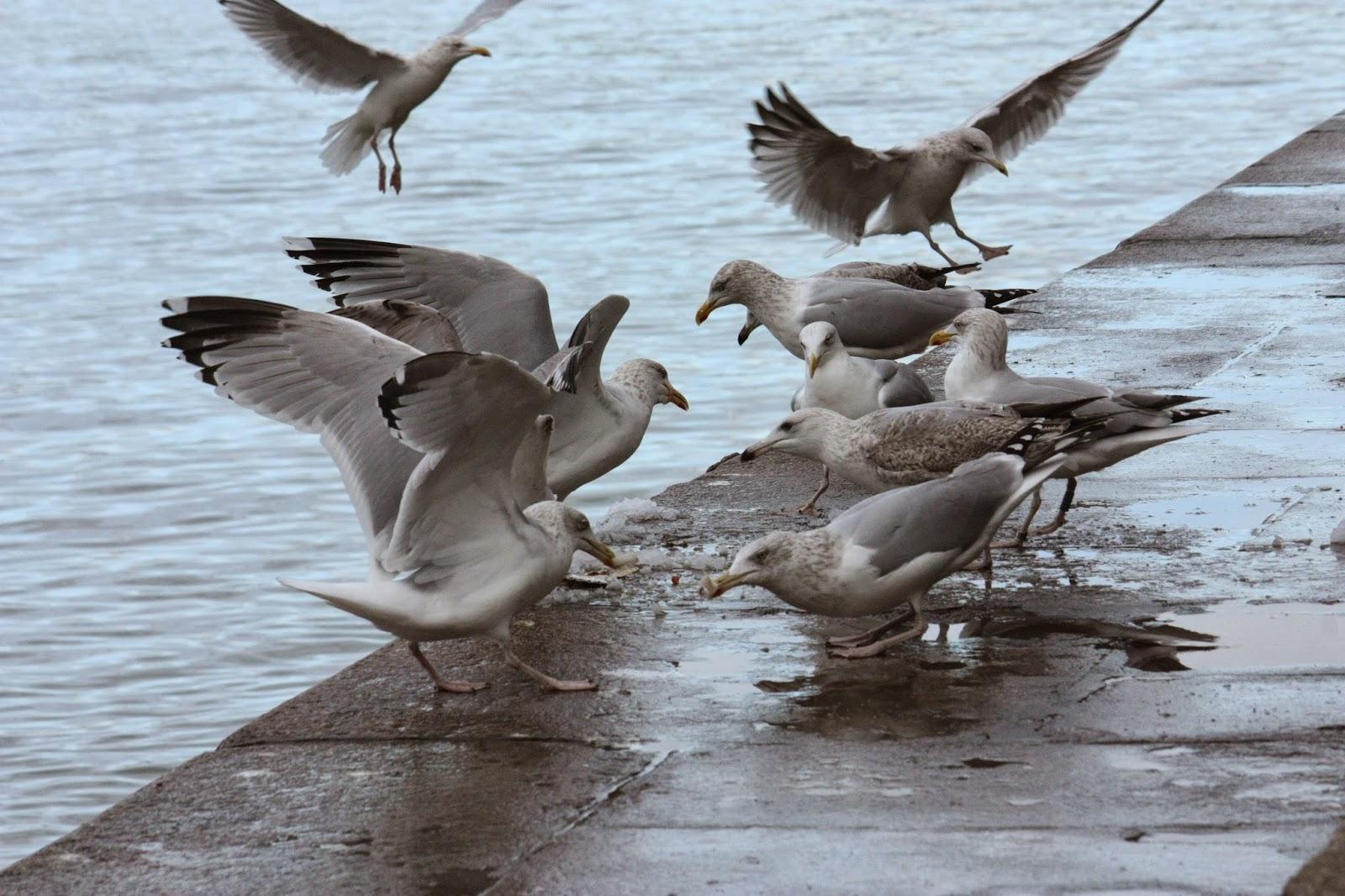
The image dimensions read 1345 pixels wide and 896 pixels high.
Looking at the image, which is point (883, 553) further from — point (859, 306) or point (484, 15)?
point (484, 15)

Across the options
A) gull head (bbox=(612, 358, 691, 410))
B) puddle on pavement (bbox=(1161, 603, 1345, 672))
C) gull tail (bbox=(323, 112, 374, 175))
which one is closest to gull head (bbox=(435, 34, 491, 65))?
gull tail (bbox=(323, 112, 374, 175))

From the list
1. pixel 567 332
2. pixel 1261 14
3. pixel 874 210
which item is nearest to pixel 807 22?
pixel 1261 14

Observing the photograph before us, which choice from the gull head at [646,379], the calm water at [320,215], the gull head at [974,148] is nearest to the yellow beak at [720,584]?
the gull head at [646,379]

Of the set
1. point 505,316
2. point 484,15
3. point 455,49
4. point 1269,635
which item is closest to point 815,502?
point 505,316

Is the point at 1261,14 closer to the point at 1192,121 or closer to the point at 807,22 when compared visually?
the point at 807,22

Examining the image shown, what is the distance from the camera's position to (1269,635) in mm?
4688

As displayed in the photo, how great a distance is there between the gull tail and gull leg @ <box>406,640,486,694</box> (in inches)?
227

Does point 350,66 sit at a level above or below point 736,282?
above

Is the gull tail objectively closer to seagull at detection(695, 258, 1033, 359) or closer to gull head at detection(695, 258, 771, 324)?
gull head at detection(695, 258, 771, 324)

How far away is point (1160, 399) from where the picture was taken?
555 cm

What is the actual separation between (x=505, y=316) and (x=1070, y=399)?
1.77 m

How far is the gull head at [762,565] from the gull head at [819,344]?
1.84 meters

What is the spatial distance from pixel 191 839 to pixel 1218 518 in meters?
3.12

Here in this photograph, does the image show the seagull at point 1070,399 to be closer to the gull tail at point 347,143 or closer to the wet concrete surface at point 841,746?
the wet concrete surface at point 841,746
